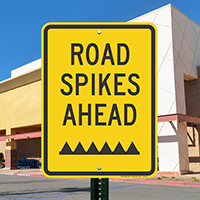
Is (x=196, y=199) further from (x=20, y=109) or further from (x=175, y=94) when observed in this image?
(x=20, y=109)

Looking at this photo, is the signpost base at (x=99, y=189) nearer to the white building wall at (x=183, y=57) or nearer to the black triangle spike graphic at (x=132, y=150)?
the black triangle spike graphic at (x=132, y=150)

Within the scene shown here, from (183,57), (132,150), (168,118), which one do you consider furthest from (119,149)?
(183,57)

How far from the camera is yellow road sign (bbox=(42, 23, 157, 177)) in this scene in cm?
142

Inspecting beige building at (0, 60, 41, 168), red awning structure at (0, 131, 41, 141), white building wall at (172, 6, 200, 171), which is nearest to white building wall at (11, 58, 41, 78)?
beige building at (0, 60, 41, 168)

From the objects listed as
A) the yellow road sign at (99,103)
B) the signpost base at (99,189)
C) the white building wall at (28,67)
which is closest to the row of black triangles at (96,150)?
the yellow road sign at (99,103)

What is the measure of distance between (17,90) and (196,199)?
96.9 ft

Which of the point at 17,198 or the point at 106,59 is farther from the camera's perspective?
the point at 17,198

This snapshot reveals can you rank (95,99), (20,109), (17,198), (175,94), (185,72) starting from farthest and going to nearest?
1. (20,109)
2. (185,72)
3. (175,94)
4. (17,198)
5. (95,99)

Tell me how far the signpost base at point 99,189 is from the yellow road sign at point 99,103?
37 mm

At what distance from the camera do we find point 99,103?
1418 millimetres

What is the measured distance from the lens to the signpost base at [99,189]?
4.53 feet

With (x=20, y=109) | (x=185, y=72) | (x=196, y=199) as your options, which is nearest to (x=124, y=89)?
(x=196, y=199)

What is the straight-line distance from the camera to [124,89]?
1.43m

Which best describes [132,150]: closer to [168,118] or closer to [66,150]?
[66,150]
